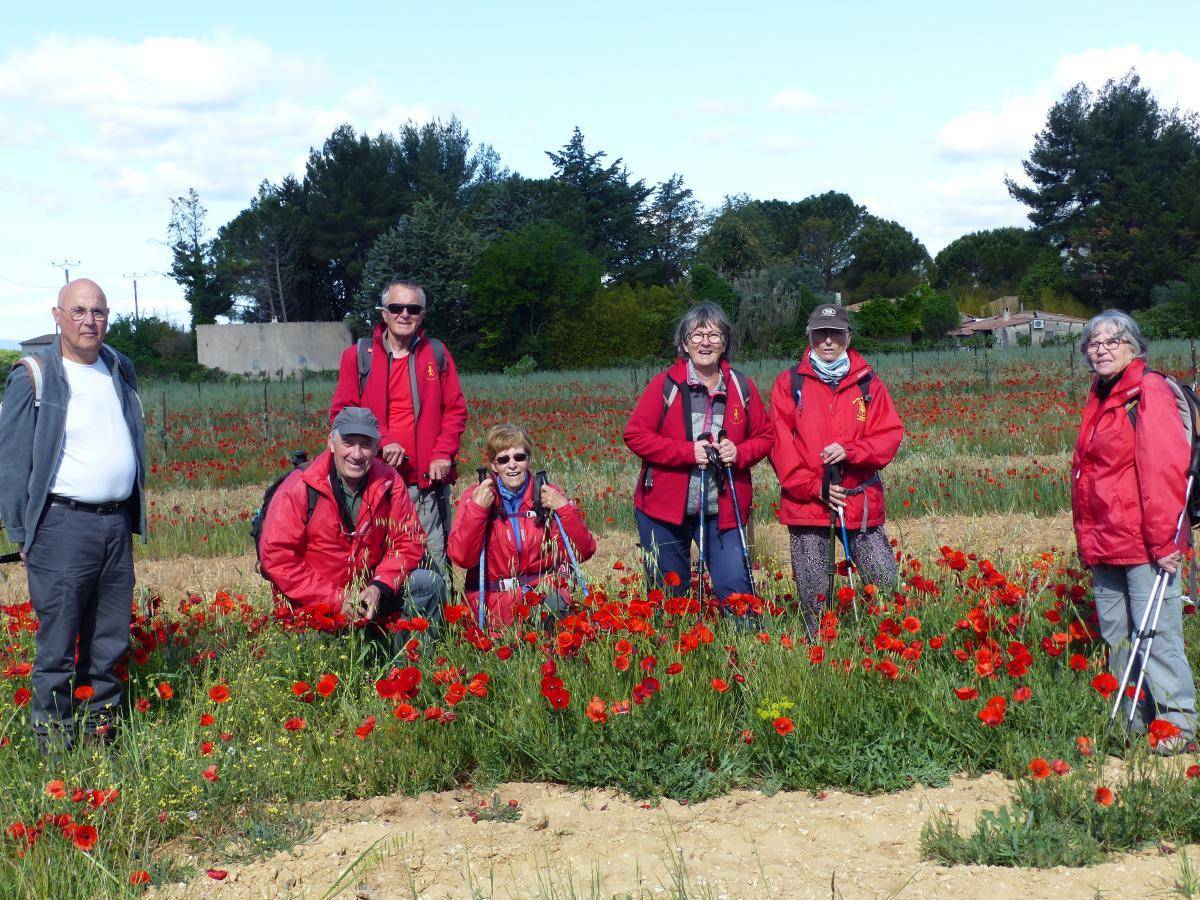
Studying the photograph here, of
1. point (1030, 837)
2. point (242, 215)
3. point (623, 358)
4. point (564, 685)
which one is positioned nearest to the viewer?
point (1030, 837)

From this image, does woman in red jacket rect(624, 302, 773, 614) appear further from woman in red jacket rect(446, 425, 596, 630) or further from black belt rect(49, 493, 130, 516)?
black belt rect(49, 493, 130, 516)

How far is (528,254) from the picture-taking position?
4891 centimetres

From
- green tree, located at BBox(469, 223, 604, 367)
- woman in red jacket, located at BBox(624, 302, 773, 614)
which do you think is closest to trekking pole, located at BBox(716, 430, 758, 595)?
woman in red jacket, located at BBox(624, 302, 773, 614)

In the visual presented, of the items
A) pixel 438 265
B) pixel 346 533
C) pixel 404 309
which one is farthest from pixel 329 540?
pixel 438 265

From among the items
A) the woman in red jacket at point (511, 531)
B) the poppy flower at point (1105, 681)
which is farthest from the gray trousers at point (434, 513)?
the poppy flower at point (1105, 681)

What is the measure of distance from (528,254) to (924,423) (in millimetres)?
34996

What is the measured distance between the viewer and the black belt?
14.7 feet

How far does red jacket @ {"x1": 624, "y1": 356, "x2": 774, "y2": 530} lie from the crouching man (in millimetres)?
1117

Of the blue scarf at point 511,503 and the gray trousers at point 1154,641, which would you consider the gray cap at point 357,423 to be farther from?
the gray trousers at point 1154,641

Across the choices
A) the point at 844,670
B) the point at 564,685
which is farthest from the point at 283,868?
the point at 844,670

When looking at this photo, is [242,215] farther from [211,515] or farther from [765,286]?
[211,515]

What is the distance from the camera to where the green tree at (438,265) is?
164ft

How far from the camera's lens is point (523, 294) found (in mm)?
48375

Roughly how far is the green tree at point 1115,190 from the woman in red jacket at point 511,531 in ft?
196
